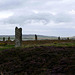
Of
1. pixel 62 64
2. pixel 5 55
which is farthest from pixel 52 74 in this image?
pixel 5 55

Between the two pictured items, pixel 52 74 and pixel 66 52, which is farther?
pixel 66 52

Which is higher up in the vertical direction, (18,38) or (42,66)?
(18,38)

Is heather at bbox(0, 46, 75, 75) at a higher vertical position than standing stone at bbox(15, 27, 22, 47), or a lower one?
lower

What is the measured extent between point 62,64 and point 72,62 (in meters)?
0.54

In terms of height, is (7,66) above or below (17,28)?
below

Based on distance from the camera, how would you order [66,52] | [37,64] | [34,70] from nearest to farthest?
[34,70]
[37,64]
[66,52]

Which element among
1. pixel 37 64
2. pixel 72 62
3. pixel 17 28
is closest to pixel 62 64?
pixel 72 62

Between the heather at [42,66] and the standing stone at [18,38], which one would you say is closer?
the heather at [42,66]

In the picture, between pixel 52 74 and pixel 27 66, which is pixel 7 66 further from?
pixel 52 74

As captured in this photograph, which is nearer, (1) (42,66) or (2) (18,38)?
(1) (42,66)

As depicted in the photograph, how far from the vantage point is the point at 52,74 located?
8242mm

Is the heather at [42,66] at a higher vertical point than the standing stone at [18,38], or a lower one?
lower

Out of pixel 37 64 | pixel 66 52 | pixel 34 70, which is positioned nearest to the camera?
pixel 34 70

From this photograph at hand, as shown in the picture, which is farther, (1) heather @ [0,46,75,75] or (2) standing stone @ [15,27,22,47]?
(2) standing stone @ [15,27,22,47]
